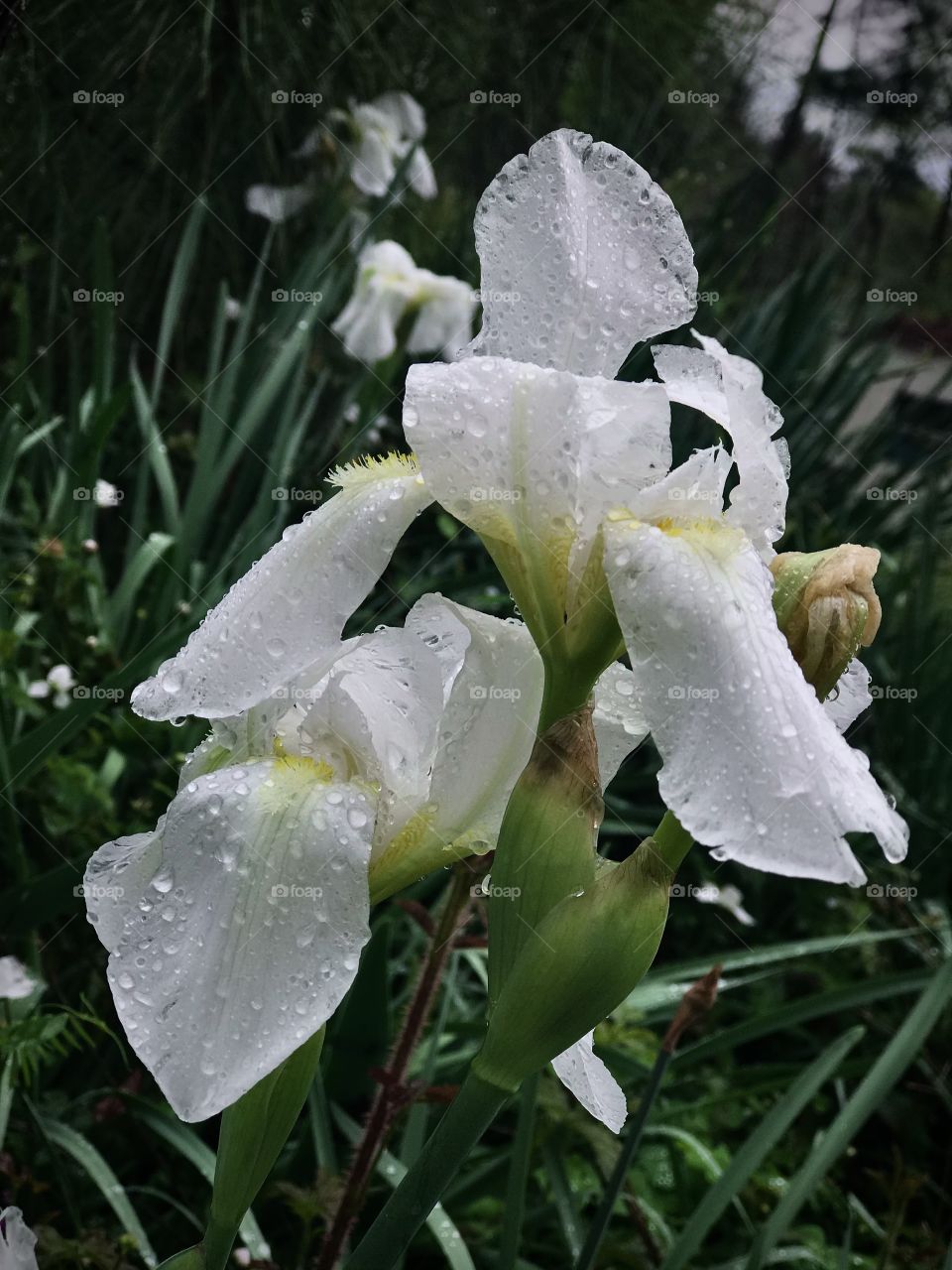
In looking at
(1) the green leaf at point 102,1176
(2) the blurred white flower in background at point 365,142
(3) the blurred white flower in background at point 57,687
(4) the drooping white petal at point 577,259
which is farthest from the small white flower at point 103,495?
(4) the drooping white petal at point 577,259

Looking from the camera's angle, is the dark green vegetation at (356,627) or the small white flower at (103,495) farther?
the small white flower at (103,495)

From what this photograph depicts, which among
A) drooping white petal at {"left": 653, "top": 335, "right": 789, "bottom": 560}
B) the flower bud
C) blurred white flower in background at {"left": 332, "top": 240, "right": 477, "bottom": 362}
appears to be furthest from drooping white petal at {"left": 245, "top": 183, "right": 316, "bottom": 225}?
the flower bud

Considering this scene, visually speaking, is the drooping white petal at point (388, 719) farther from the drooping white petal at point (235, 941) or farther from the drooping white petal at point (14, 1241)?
the drooping white petal at point (14, 1241)

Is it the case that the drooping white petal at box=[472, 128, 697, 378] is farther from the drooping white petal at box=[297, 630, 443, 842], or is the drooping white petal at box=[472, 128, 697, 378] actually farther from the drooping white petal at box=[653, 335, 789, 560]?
the drooping white petal at box=[297, 630, 443, 842]

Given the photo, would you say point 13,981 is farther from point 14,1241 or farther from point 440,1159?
point 440,1159

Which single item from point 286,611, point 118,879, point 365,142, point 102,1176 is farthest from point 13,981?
point 365,142

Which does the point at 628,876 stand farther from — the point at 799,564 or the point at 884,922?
the point at 884,922
